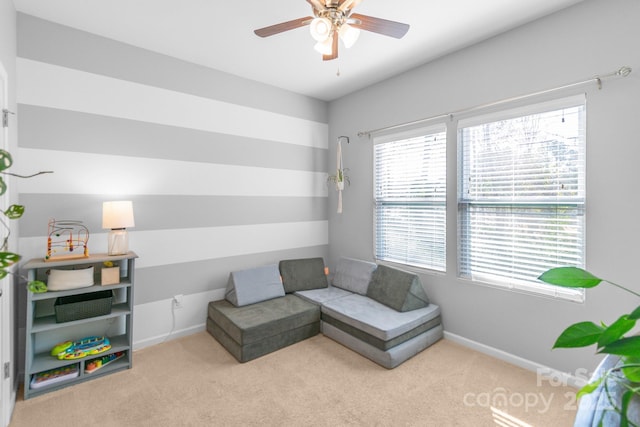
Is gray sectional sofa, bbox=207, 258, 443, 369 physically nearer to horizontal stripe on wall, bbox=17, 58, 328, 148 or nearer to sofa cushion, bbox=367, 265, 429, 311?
sofa cushion, bbox=367, 265, 429, 311

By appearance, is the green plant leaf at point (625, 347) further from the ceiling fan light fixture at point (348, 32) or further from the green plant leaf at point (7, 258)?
the ceiling fan light fixture at point (348, 32)

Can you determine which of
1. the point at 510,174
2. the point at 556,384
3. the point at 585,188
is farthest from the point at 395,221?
the point at 556,384

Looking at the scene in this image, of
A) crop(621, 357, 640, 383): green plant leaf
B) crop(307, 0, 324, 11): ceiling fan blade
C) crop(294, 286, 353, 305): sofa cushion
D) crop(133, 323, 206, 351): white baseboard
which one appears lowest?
crop(133, 323, 206, 351): white baseboard

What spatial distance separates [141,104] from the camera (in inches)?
113

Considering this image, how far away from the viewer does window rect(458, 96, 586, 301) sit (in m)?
2.28

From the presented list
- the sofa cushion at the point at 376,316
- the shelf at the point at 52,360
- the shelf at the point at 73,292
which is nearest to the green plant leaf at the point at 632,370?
the sofa cushion at the point at 376,316

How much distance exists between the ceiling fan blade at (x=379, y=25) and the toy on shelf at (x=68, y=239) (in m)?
2.57

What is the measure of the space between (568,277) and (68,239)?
3.20 meters

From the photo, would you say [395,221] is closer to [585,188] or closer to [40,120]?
[585,188]

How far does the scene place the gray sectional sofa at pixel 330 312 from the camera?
8.77 feet

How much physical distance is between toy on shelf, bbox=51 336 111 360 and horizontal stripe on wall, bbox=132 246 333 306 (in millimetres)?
421

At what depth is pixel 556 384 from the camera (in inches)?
90.6

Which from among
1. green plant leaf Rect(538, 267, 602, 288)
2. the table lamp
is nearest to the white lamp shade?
the table lamp

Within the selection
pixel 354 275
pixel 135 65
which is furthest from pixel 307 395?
pixel 135 65
